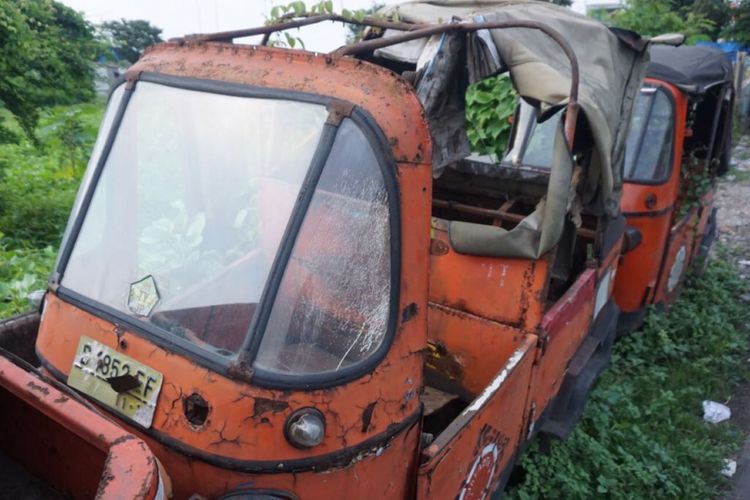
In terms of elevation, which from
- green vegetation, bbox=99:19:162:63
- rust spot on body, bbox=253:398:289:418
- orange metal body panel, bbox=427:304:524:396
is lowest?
orange metal body panel, bbox=427:304:524:396

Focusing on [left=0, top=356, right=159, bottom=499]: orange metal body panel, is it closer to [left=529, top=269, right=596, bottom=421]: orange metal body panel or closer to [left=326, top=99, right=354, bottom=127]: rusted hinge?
[left=326, top=99, right=354, bottom=127]: rusted hinge

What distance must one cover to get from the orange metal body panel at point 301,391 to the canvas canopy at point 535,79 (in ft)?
2.57

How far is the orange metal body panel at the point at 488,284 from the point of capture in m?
2.78

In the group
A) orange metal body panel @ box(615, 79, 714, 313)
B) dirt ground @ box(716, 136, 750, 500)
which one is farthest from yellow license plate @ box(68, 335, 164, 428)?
orange metal body panel @ box(615, 79, 714, 313)

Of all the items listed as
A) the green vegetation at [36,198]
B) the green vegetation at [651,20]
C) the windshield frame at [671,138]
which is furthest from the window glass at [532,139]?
the green vegetation at [651,20]

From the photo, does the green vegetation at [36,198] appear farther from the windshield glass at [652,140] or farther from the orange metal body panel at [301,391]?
the windshield glass at [652,140]

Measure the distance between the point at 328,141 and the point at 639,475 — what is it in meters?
3.00

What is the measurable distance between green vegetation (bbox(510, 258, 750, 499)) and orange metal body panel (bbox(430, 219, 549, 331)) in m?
1.00

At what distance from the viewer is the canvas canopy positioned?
101 inches

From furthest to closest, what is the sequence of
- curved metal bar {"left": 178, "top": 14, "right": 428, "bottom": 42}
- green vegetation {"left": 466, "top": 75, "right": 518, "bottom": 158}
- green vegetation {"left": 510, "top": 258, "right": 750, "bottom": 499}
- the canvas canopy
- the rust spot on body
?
green vegetation {"left": 466, "top": 75, "right": 518, "bottom": 158}, green vegetation {"left": 510, "top": 258, "right": 750, "bottom": 499}, the canvas canopy, curved metal bar {"left": 178, "top": 14, "right": 428, "bottom": 42}, the rust spot on body

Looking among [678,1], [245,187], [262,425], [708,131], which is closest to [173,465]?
[262,425]

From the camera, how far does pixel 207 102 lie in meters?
1.96

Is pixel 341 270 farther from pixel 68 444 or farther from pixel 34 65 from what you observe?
pixel 34 65

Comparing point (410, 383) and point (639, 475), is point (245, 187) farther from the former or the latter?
point (639, 475)
